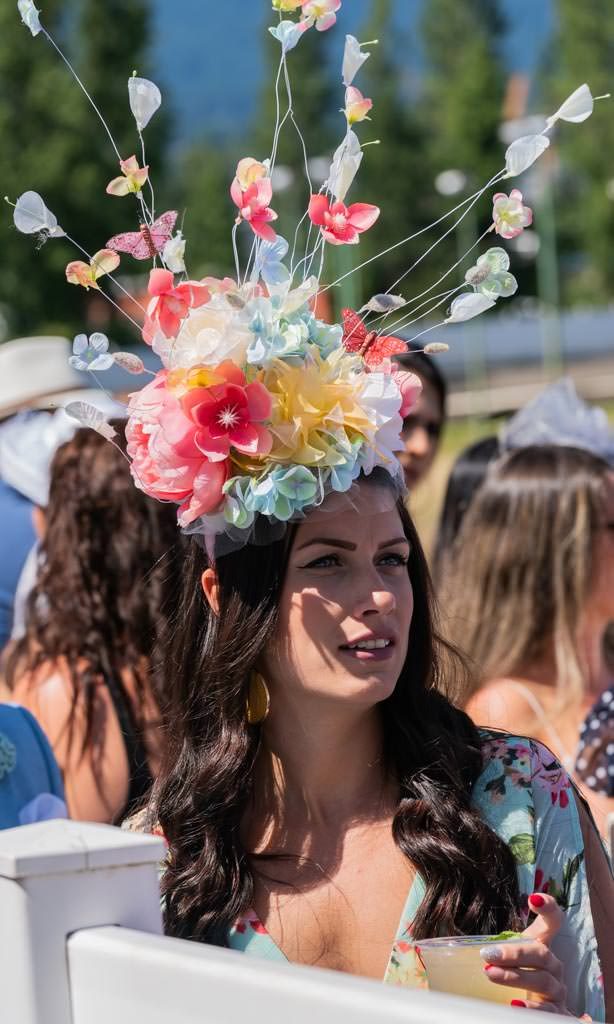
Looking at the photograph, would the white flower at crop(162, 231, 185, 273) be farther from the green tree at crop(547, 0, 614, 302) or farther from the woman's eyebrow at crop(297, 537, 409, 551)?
the green tree at crop(547, 0, 614, 302)

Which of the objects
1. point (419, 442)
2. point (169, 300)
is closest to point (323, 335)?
point (169, 300)

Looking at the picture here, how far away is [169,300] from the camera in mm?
2088

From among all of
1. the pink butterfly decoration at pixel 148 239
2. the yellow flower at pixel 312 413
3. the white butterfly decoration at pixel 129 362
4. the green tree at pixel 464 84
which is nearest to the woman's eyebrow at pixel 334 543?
the yellow flower at pixel 312 413

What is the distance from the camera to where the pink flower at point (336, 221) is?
2072 mm

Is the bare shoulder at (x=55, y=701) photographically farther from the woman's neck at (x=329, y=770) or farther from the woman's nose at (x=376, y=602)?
the woman's nose at (x=376, y=602)

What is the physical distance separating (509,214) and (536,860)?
870mm

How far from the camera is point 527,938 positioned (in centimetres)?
174

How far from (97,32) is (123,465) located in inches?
1994

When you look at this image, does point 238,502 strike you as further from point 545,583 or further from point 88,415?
point 545,583

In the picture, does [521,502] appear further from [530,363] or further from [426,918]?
[530,363]

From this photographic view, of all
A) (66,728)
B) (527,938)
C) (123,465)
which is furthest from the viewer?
(123,465)

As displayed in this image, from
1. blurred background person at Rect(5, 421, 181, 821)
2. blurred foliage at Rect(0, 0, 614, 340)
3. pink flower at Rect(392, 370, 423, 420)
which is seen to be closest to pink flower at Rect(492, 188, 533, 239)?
pink flower at Rect(392, 370, 423, 420)

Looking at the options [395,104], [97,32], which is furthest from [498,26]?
[97,32]

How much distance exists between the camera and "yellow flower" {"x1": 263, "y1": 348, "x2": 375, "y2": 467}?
6.71 feet
